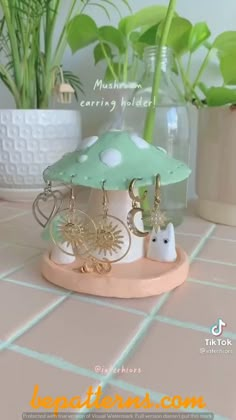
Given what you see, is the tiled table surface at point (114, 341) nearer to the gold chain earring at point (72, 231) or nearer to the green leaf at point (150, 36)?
the gold chain earring at point (72, 231)

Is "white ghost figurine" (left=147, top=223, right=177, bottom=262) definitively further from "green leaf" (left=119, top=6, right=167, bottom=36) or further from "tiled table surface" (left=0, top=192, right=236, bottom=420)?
"green leaf" (left=119, top=6, right=167, bottom=36)

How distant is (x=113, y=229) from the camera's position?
1.05 feet

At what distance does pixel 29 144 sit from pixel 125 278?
39cm

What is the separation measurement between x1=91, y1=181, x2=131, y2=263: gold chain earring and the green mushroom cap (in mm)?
18

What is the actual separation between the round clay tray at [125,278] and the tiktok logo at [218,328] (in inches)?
2.3

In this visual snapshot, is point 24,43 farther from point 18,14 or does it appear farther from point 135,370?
point 135,370

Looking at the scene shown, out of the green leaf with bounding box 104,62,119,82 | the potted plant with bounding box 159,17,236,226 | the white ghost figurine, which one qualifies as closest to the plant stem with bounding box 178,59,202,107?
the potted plant with bounding box 159,17,236,226

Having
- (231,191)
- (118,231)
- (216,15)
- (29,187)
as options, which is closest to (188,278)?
(118,231)

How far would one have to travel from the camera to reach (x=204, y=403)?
21 cm

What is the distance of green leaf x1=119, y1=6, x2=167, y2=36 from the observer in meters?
0.58

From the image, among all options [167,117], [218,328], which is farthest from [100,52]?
[218,328]

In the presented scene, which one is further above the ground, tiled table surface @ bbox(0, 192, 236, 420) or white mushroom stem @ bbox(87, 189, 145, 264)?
white mushroom stem @ bbox(87, 189, 145, 264)

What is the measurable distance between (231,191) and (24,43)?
1.35 feet

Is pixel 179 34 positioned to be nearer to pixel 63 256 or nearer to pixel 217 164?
pixel 217 164
